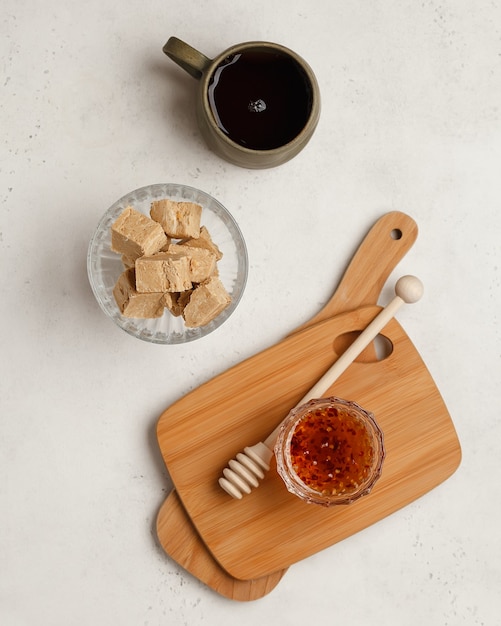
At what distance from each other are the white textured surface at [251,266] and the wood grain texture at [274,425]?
0.20 ft

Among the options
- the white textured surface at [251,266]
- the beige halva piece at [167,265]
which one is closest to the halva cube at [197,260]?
the beige halva piece at [167,265]

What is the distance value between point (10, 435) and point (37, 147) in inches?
21.8

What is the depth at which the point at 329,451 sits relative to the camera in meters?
1.27

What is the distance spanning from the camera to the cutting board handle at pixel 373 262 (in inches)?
54.4

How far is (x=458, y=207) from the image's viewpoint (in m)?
1.43

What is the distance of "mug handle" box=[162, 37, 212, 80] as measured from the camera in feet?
3.98

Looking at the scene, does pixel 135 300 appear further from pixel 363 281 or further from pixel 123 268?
pixel 363 281

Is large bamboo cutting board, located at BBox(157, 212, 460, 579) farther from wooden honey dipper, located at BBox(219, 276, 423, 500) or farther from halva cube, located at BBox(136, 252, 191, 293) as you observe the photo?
halva cube, located at BBox(136, 252, 191, 293)

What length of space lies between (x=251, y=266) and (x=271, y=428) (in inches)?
12.5

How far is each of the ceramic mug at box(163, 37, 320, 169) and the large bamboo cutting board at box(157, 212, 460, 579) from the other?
361mm

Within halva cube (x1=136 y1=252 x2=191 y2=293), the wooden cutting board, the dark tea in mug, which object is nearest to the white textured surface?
the wooden cutting board

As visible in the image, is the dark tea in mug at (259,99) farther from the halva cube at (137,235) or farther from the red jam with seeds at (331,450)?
the red jam with seeds at (331,450)

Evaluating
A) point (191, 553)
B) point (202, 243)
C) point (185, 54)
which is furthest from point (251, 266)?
point (191, 553)

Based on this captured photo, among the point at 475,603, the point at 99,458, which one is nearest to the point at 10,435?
the point at 99,458
